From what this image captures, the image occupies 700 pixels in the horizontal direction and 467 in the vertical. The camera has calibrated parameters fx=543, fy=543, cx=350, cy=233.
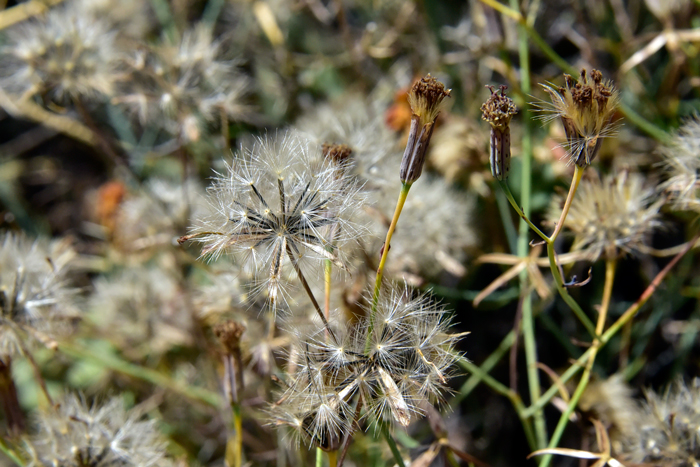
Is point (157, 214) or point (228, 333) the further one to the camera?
point (157, 214)

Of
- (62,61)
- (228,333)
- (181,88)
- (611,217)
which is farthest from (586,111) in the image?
(62,61)

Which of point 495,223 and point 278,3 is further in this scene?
point 278,3

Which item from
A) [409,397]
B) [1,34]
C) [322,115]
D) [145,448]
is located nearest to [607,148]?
[322,115]

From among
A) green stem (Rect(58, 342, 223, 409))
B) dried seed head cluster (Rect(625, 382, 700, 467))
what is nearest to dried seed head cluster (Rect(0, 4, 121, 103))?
green stem (Rect(58, 342, 223, 409))

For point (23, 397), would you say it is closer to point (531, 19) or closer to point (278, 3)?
point (278, 3)

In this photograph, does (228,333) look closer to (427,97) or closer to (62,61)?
(427,97)

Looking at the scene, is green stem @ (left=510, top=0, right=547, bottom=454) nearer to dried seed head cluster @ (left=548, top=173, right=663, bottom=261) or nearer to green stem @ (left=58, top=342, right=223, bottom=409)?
dried seed head cluster @ (left=548, top=173, right=663, bottom=261)

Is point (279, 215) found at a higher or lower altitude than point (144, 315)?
lower
